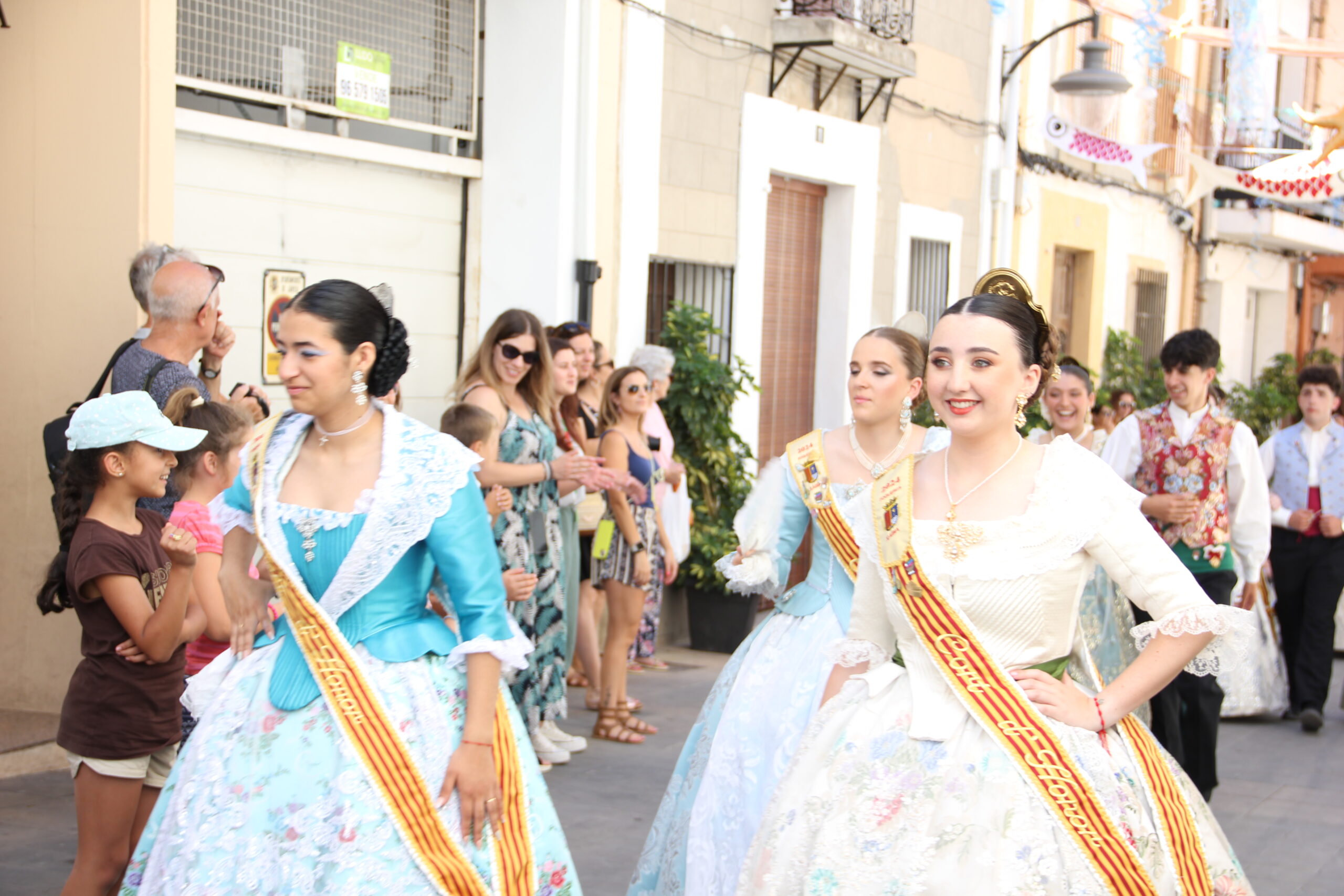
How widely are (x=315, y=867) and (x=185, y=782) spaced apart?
1.14 ft

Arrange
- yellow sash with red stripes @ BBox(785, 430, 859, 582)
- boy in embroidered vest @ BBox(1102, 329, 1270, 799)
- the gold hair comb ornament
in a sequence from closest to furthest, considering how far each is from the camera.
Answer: the gold hair comb ornament < yellow sash with red stripes @ BBox(785, 430, 859, 582) < boy in embroidered vest @ BBox(1102, 329, 1270, 799)

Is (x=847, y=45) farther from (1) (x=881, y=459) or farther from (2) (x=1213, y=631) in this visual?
(2) (x=1213, y=631)

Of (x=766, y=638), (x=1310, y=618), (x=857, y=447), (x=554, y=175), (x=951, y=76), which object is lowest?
(x=1310, y=618)

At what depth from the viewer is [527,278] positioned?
304 inches

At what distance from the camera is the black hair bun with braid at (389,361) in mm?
2980

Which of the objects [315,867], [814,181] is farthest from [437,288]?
[315,867]

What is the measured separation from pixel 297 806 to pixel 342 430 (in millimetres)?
768

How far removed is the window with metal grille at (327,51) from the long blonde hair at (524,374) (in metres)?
1.82

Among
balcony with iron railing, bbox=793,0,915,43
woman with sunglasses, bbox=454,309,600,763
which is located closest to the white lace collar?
woman with sunglasses, bbox=454,309,600,763

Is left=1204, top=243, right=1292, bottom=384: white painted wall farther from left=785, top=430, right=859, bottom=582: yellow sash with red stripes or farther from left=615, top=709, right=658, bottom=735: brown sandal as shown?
left=785, top=430, right=859, bottom=582: yellow sash with red stripes

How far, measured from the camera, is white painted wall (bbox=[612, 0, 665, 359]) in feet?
26.7

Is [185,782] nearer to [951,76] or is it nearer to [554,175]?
[554,175]

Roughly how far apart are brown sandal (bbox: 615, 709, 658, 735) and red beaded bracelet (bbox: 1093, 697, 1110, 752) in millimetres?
3956

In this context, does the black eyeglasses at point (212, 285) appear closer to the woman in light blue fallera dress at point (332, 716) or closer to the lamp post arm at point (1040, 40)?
the woman in light blue fallera dress at point (332, 716)
